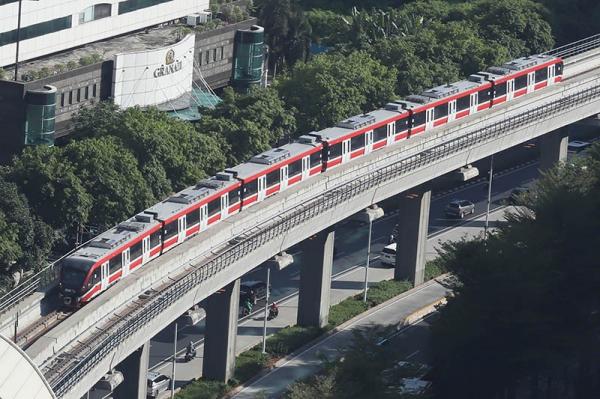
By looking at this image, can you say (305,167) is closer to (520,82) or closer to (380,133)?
(380,133)

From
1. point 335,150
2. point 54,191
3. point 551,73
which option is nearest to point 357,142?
point 335,150

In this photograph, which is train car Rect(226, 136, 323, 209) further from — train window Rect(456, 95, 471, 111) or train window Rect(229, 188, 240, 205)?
train window Rect(456, 95, 471, 111)

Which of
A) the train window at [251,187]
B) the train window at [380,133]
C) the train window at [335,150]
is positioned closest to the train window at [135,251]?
the train window at [251,187]

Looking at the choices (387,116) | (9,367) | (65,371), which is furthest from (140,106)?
(9,367)

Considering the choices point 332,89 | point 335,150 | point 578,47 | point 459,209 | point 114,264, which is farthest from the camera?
point 578,47

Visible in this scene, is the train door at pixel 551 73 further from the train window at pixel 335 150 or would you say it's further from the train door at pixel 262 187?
the train door at pixel 262 187

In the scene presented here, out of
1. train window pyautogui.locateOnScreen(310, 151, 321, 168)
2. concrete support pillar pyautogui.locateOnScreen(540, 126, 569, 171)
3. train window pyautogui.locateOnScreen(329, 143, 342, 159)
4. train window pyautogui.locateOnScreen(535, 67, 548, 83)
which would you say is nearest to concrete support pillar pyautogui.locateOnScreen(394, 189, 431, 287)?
train window pyautogui.locateOnScreen(329, 143, 342, 159)

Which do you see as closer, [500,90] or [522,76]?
[500,90]
